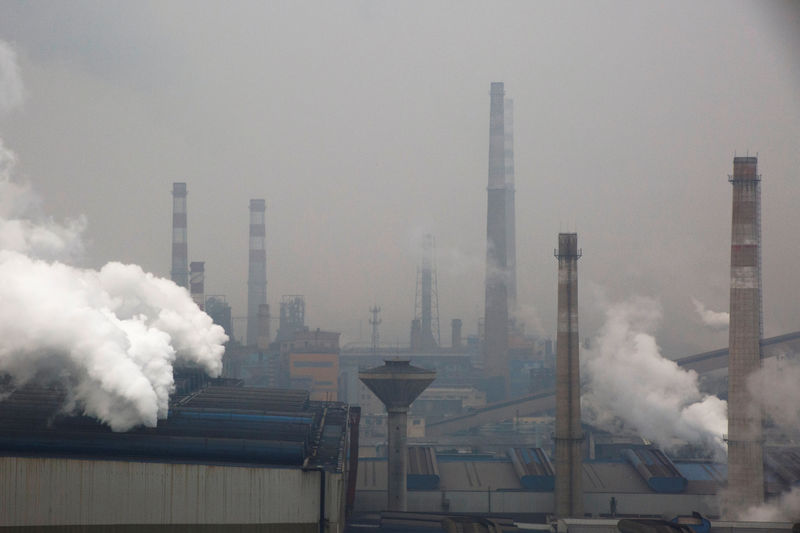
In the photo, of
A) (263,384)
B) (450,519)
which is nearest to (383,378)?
(450,519)

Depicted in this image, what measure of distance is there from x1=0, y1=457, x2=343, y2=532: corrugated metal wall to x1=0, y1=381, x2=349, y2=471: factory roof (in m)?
0.76

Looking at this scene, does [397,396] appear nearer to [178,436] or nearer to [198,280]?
[178,436]

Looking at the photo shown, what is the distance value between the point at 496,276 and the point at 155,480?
6491 cm

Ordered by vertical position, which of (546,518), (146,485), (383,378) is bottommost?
(546,518)

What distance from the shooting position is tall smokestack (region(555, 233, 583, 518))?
44.8 m

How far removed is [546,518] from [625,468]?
7.70m

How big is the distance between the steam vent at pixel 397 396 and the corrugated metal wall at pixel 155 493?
1610cm

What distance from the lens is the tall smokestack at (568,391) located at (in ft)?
147

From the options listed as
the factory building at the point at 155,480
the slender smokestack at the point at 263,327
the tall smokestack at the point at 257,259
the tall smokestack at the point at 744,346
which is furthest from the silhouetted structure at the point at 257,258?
the factory building at the point at 155,480

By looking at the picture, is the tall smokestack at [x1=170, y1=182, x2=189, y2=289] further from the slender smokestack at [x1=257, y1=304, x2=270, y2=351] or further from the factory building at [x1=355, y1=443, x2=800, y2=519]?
the factory building at [x1=355, y1=443, x2=800, y2=519]

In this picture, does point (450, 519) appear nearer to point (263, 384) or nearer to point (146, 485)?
point (146, 485)

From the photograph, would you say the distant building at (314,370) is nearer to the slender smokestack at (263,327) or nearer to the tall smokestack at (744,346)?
the slender smokestack at (263,327)

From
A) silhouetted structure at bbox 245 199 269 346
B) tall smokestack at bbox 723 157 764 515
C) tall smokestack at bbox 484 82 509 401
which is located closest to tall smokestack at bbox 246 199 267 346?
silhouetted structure at bbox 245 199 269 346

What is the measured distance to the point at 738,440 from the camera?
4119cm
